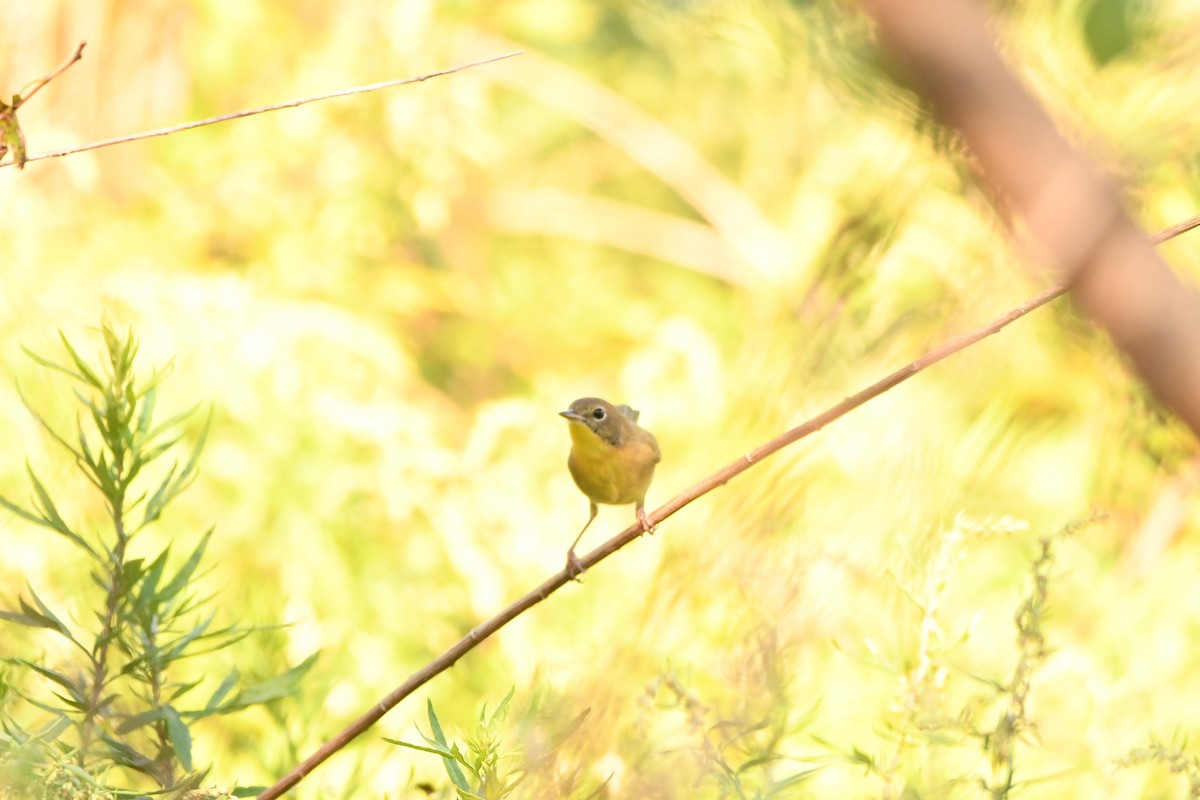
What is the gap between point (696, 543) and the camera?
18.3 inches

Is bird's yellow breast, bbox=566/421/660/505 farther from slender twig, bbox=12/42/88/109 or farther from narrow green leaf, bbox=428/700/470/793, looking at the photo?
slender twig, bbox=12/42/88/109

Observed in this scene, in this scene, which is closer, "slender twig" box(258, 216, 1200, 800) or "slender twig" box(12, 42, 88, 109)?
"slender twig" box(258, 216, 1200, 800)

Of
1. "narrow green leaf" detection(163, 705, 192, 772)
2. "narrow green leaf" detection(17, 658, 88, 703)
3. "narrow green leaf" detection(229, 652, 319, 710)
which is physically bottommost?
"narrow green leaf" detection(163, 705, 192, 772)

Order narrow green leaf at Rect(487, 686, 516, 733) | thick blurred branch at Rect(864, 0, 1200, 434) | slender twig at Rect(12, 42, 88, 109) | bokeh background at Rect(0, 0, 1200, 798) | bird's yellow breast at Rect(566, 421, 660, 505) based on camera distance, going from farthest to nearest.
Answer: bird's yellow breast at Rect(566, 421, 660, 505), narrow green leaf at Rect(487, 686, 516, 733), slender twig at Rect(12, 42, 88, 109), bokeh background at Rect(0, 0, 1200, 798), thick blurred branch at Rect(864, 0, 1200, 434)

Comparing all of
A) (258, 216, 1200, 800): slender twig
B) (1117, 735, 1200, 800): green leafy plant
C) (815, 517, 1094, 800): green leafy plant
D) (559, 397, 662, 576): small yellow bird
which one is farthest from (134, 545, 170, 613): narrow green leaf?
Answer: (559, 397, 662, 576): small yellow bird

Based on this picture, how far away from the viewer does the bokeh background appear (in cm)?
39

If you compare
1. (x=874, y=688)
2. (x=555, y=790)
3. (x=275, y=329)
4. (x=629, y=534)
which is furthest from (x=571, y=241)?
(x=555, y=790)

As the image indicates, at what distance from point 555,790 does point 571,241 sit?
10.1ft

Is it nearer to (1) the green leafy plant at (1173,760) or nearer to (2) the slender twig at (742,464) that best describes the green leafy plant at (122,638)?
(2) the slender twig at (742,464)

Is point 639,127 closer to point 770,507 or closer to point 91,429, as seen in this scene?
point 91,429

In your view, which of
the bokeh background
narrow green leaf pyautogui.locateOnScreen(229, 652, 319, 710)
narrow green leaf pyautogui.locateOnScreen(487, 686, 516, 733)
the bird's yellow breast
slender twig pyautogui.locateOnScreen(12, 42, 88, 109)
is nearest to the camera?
the bokeh background

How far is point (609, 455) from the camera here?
1785 mm

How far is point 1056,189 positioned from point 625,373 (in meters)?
2.14

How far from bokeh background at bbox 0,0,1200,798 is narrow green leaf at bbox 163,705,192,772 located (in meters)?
0.21
